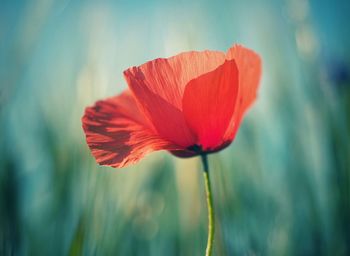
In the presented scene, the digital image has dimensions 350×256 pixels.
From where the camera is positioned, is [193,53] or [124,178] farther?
[124,178]

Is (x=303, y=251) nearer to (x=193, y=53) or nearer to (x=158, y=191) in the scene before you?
(x=158, y=191)

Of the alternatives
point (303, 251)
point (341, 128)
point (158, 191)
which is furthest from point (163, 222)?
point (341, 128)
